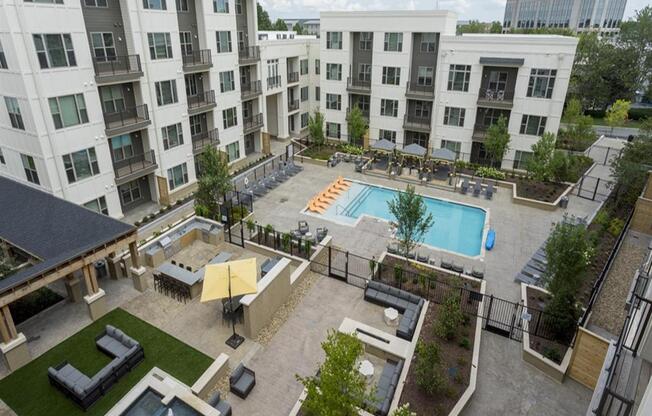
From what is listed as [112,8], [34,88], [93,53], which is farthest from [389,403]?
[112,8]

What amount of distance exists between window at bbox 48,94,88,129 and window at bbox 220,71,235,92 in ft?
39.5

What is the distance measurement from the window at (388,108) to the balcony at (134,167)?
71.8 ft

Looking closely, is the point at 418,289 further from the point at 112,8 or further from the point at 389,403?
the point at 112,8

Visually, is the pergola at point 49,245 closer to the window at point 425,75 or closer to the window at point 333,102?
the window at point 333,102

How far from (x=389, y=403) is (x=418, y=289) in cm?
697

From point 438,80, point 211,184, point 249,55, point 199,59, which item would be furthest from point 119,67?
point 438,80

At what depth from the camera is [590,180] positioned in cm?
3353

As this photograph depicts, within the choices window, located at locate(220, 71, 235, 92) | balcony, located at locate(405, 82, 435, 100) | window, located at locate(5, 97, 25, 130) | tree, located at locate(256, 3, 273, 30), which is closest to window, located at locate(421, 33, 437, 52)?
balcony, located at locate(405, 82, 435, 100)

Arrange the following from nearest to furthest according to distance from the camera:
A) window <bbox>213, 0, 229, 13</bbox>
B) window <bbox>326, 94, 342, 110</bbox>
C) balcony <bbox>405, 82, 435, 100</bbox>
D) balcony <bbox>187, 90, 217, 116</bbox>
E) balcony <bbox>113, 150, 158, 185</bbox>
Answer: balcony <bbox>113, 150, 158, 185</bbox>, balcony <bbox>187, 90, 217, 116</bbox>, window <bbox>213, 0, 229, 13</bbox>, balcony <bbox>405, 82, 435, 100</bbox>, window <bbox>326, 94, 342, 110</bbox>

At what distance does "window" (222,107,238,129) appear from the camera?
1319 inches

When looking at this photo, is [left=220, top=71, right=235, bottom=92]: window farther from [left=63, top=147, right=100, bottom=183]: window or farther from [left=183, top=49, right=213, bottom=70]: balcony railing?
[left=63, top=147, right=100, bottom=183]: window

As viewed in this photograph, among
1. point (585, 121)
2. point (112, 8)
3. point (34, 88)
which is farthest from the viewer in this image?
point (585, 121)

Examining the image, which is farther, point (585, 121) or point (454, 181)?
point (585, 121)

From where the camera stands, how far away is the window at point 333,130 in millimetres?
42250
